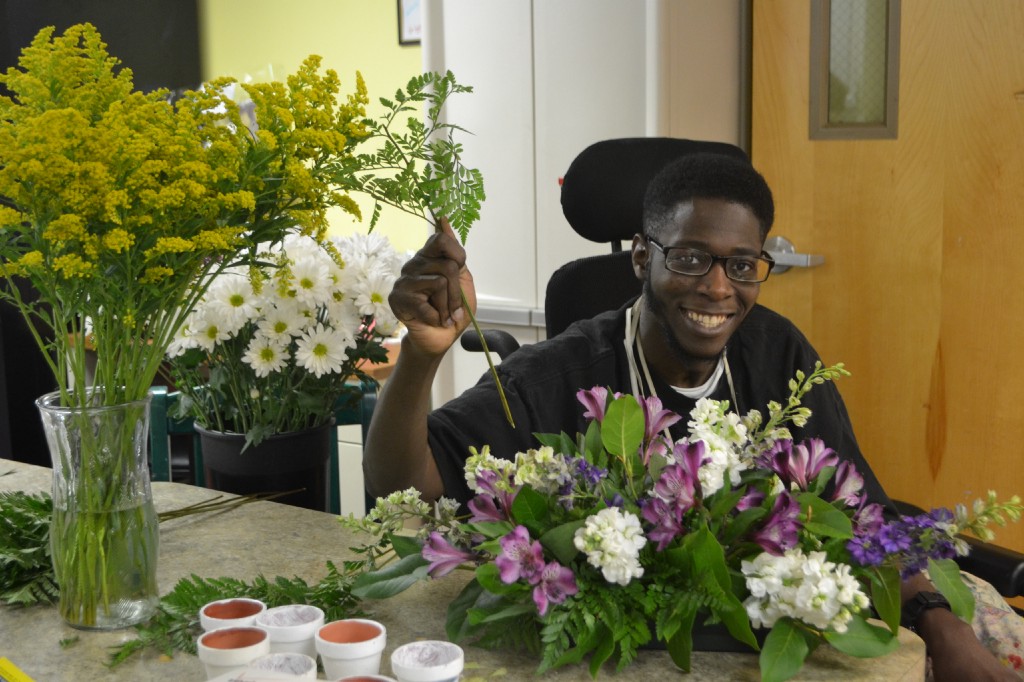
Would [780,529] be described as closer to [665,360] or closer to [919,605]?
[919,605]

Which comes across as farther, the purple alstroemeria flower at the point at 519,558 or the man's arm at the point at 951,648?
the man's arm at the point at 951,648

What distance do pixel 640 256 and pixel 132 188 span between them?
38.5 inches

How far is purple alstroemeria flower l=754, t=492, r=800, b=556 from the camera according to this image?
0.99 meters

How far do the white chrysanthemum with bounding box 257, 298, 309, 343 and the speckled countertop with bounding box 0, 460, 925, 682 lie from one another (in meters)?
0.25

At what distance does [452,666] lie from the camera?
91 cm

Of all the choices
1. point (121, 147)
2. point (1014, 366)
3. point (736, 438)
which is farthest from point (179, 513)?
point (1014, 366)

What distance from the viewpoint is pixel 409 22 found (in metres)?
4.13

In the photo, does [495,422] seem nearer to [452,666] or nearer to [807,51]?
[452,666]

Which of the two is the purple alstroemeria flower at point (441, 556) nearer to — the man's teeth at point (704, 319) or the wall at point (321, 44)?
the man's teeth at point (704, 319)

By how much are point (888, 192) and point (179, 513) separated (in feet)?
6.13

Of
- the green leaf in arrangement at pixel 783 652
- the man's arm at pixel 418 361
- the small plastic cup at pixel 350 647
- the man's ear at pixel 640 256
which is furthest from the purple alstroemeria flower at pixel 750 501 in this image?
the man's ear at pixel 640 256

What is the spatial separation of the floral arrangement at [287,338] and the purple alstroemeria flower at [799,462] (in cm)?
72

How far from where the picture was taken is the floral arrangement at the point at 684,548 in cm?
97

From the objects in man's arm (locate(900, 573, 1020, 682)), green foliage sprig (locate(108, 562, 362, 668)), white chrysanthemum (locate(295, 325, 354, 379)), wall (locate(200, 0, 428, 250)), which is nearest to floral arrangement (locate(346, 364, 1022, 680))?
green foliage sprig (locate(108, 562, 362, 668))
